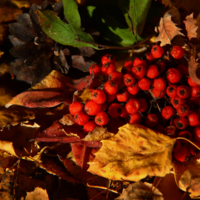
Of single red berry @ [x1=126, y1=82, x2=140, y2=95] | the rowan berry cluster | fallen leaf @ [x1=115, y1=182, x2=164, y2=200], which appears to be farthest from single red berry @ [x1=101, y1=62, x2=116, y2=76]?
fallen leaf @ [x1=115, y1=182, x2=164, y2=200]

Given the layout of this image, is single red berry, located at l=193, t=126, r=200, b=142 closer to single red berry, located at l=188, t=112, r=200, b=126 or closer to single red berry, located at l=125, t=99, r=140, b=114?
single red berry, located at l=188, t=112, r=200, b=126

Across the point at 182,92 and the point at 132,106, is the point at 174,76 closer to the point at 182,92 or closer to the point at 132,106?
the point at 182,92

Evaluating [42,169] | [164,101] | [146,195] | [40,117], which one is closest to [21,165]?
[42,169]

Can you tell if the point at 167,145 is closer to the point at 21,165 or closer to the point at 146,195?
the point at 146,195

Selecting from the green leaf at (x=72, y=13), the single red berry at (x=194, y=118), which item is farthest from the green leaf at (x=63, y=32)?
the single red berry at (x=194, y=118)

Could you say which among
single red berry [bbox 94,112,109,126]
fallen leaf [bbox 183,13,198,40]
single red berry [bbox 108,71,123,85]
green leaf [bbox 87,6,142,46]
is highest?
fallen leaf [bbox 183,13,198,40]

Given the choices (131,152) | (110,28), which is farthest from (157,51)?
(131,152)

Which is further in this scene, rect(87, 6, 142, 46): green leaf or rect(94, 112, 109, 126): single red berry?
rect(87, 6, 142, 46): green leaf
